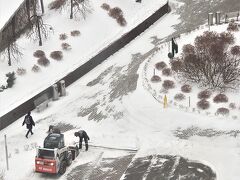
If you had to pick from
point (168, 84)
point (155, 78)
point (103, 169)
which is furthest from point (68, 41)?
point (103, 169)

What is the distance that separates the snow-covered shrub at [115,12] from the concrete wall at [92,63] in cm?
298

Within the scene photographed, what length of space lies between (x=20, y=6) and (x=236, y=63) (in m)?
20.7

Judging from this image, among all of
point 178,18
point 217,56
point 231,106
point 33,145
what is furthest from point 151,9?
point 33,145

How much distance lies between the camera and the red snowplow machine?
23.1 meters

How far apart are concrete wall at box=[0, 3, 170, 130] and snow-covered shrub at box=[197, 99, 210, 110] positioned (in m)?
10.8

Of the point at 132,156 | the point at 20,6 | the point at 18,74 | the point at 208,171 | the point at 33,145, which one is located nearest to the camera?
the point at 208,171

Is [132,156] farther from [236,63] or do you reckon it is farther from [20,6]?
[20,6]

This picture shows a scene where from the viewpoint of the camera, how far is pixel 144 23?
42.5 meters

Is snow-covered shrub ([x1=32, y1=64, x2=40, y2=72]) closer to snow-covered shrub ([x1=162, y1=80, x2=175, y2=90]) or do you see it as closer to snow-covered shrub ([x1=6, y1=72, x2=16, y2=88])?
snow-covered shrub ([x1=6, y1=72, x2=16, y2=88])

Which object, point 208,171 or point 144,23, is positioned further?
point 144,23

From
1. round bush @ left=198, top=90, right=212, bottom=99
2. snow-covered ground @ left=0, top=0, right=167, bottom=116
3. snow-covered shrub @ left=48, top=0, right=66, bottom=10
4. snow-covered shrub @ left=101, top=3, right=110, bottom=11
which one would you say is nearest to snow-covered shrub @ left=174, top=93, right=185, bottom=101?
round bush @ left=198, top=90, right=212, bottom=99

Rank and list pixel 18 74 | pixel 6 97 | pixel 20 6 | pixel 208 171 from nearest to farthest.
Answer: pixel 208 171 → pixel 6 97 → pixel 18 74 → pixel 20 6

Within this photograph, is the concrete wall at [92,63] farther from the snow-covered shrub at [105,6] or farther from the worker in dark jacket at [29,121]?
the snow-covered shrub at [105,6]

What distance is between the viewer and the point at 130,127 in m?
28.5
